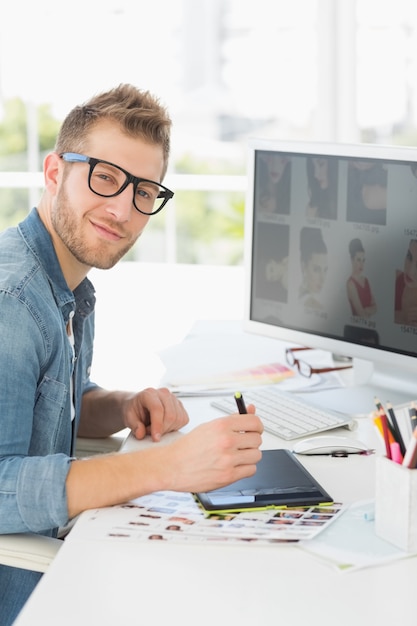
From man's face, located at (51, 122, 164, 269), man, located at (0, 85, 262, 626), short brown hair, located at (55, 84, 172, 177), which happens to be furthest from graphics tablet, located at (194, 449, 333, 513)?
short brown hair, located at (55, 84, 172, 177)

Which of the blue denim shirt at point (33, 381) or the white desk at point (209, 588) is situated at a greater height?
the blue denim shirt at point (33, 381)

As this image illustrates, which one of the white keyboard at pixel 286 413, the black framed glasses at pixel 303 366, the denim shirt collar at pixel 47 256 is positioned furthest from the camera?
the black framed glasses at pixel 303 366

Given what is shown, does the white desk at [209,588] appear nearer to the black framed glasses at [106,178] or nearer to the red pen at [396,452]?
the red pen at [396,452]

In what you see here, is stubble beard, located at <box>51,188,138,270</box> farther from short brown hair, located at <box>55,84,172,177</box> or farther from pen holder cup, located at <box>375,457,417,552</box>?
pen holder cup, located at <box>375,457,417,552</box>

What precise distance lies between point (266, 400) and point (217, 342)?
48 centimetres

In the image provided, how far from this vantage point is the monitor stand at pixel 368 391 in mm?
1750

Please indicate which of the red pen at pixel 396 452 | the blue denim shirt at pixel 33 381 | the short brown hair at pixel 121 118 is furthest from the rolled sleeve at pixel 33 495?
the short brown hair at pixel 121 118

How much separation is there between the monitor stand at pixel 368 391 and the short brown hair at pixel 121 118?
0.56 metres

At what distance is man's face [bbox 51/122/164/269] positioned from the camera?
5.16 feet

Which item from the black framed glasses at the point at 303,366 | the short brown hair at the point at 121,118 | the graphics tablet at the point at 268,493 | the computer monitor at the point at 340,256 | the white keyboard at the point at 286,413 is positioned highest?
the short brown hair at the point at 121,118

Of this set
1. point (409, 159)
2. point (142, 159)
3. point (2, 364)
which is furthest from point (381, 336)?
point (2, 364)

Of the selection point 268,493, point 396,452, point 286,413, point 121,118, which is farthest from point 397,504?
point 121,118

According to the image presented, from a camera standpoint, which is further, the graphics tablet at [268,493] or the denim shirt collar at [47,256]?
the denim shirt collar at [47,256]

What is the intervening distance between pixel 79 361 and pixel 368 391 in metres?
0.56
